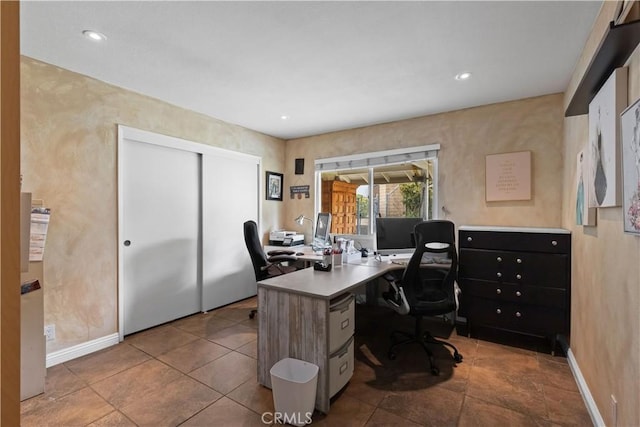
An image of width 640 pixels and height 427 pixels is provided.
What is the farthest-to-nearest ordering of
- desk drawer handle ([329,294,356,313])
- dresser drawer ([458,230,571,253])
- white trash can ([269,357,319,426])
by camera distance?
dresser drawer ([458,230,571,253])
desk drawer handle ([329,294,356,313])
white trash can ([269,357,319,426])

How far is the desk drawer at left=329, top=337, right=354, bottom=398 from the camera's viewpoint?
1.91 metres

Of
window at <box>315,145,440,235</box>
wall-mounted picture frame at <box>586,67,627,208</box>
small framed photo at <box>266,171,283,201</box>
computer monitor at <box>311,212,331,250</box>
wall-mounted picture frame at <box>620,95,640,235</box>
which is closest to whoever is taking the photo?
wall-mounted picture frame at <box>620,95,640,235</box>

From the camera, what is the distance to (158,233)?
3275 millimetres

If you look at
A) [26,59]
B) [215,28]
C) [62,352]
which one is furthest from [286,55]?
[62,352]

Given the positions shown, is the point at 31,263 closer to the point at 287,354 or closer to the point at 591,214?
the point at 287,354

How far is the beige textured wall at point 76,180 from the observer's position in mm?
2375

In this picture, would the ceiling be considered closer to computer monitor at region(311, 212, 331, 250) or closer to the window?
the window

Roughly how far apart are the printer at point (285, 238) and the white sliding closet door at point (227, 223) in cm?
39

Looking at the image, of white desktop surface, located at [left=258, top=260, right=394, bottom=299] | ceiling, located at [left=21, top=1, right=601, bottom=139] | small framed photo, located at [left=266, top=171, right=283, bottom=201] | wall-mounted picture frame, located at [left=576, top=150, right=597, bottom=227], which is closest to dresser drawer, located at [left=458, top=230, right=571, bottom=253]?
wall-mounted picture frame, located at [left=576, top=150, right=597, bottom=227]

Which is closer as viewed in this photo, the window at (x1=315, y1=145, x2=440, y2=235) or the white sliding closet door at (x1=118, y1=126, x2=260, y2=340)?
the white sliding closet door at (x1=118, y1=126, x2=260, y2=340)

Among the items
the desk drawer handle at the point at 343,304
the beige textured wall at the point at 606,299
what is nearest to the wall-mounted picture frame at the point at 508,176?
the beige textured wall at the point at 606,299

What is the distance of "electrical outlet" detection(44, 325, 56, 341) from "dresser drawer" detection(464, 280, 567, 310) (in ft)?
12.3

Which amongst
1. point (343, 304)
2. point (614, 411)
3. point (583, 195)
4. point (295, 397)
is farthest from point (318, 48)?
point (614, 411)

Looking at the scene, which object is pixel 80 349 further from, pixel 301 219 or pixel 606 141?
pixel 606 141
